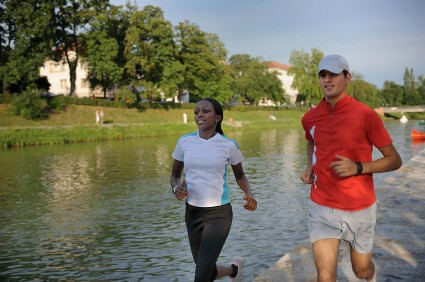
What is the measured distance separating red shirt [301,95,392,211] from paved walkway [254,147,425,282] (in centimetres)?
179

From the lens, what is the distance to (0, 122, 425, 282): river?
312 inches

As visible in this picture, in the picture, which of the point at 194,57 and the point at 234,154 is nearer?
the point at 234,154

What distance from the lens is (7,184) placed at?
1738 centimetres

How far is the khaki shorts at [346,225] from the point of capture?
412cm

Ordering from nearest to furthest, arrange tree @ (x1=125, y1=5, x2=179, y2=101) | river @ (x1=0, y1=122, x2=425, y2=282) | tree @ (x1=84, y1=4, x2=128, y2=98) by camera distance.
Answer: river @ (x1=0, y1=122, x2=425, y2=282) < tree @ (x1=84, y1=4, x2=128, y2=98) < tree @ (x1=125, y1=5, x2=179, y2=101)

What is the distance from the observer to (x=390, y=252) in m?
6.56

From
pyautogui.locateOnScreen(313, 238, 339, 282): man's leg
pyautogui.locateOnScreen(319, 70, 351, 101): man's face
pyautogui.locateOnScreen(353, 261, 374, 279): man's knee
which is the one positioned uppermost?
pyautogui.locateOnScreen(319, 70, 351, 101): man's face

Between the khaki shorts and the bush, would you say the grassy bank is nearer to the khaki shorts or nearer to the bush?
the bush

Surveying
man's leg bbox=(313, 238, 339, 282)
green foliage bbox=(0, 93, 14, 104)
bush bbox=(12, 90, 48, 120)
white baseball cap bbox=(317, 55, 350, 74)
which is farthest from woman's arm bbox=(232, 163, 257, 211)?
green foliage bbox=(0, 93, 14, 104)

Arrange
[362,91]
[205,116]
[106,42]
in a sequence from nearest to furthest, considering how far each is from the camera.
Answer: [205,116]
[106,42]
[362,91]

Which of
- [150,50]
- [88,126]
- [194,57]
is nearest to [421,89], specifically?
[194,57]

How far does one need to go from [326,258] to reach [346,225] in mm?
318

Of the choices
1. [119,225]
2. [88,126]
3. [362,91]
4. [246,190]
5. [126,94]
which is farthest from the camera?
[362,91]

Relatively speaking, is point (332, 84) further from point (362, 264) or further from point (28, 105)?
point (28, 105)
